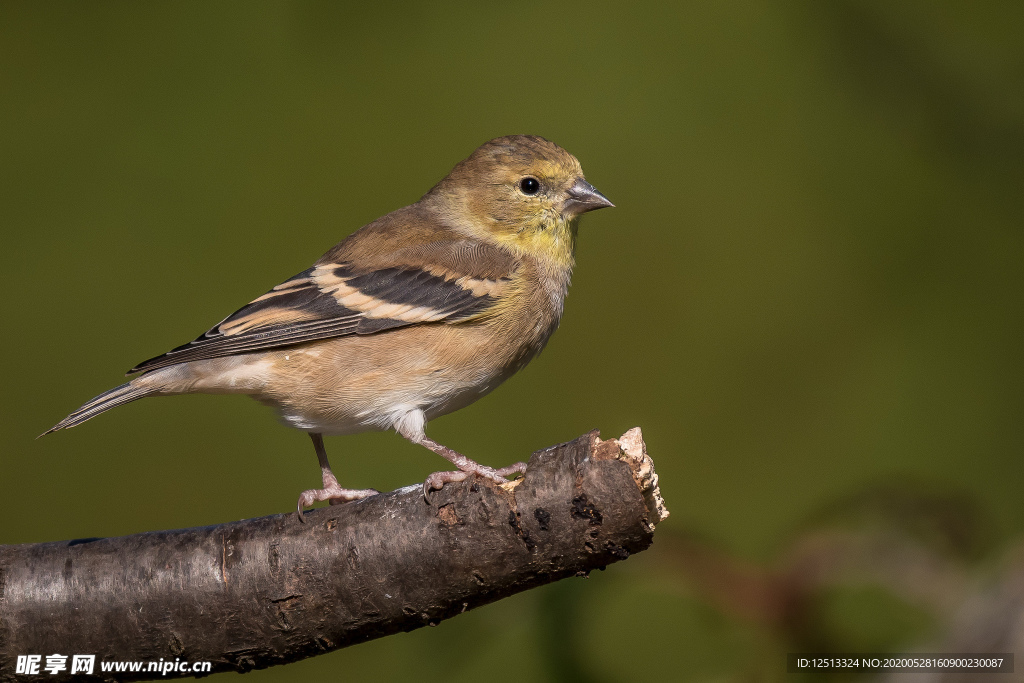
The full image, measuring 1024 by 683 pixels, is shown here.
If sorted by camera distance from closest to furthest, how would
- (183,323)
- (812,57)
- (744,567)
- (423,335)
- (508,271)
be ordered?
(744,567) → (423,335) → (508,271) → (183,323) → (812,57)

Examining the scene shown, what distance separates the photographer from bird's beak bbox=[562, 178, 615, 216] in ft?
10.1

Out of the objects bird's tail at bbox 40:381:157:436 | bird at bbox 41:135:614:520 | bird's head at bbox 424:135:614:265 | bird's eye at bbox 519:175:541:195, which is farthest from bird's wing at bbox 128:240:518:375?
bird's eye at bbox 519:175:541:195

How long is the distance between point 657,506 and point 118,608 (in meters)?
1.48

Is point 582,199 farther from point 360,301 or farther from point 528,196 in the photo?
point 360,301

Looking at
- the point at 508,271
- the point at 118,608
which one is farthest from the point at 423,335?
the point at 118,608

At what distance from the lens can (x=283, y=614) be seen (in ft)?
6.88

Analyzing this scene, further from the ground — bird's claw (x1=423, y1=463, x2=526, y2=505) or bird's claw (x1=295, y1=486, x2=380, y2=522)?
bird's claw (x1=295, y1=486, x2=380, y2=522)

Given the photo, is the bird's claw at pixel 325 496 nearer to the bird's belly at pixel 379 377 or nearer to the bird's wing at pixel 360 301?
the bird's belly at pixel 379 377

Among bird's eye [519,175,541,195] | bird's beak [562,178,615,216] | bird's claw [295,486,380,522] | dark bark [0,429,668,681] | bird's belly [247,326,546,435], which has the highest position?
bird's eye [519,175,541,195]

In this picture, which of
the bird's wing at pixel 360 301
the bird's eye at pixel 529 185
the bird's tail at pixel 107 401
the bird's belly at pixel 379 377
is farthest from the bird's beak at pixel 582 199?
the bird's tail at pixel 107 401

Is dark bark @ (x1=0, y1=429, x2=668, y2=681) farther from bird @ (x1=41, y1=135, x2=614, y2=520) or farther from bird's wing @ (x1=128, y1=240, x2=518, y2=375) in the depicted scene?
bird's wing @ (x1=128, y1=240, x2=518, y2=375)

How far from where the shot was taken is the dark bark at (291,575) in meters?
1.92

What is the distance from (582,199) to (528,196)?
0.22 m

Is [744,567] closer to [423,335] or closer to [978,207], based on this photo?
[423,335]
